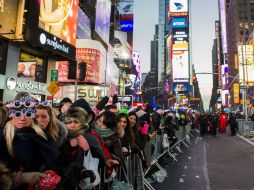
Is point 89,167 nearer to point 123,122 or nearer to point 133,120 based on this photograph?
point 123,122

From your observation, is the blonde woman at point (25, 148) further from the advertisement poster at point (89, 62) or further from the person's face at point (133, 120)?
the advertisement poster at point (89, 62)

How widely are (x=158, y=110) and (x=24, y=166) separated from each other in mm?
9747

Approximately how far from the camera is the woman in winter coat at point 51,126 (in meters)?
3.35

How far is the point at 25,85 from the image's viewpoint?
754 inches

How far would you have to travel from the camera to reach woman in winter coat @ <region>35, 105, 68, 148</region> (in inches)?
132

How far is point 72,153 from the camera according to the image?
349 cm

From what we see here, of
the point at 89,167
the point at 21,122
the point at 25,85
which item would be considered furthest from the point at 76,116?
the point at 25,85

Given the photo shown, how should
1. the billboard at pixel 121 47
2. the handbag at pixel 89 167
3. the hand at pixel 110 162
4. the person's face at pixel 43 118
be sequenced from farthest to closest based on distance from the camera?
the billboard at pixel 121 47
the hand at pixel 110 162
the person's face at pixel 43 118
the handbag at pixel 89 167

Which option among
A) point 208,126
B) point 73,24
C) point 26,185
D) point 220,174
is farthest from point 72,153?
point 208,126

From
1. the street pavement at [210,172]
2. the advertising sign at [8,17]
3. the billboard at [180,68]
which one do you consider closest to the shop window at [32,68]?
the advertising sign at [8,17]

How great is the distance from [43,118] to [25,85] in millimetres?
16568

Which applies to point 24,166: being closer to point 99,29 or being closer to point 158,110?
point 158,110

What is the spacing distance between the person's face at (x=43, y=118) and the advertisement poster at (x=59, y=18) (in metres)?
16.9

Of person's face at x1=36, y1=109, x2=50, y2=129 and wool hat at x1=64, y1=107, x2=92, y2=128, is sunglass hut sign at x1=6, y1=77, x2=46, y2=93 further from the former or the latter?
person's face at x1=36, y1=109, x2=50, y2=129
